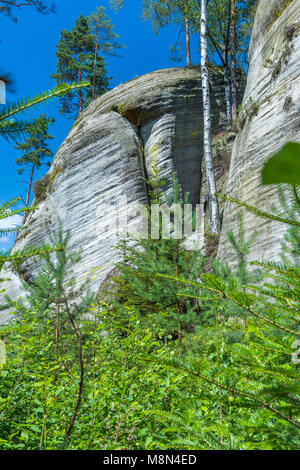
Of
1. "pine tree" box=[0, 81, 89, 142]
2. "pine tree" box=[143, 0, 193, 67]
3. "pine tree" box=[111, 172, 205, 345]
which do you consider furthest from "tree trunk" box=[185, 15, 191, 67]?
"pine tree" box=[0, 81, 89, 142]

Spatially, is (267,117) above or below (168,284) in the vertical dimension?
above

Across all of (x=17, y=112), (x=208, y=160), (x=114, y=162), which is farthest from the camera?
(x=114, y=162)

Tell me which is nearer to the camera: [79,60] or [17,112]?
[17,112]

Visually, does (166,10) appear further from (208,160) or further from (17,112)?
(17,112)

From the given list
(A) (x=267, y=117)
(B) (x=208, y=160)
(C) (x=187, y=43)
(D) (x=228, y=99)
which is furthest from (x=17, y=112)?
(C) (x=187, y=43)

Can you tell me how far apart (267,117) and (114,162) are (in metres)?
5.96

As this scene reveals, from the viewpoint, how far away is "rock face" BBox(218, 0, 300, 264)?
6707 millimetres

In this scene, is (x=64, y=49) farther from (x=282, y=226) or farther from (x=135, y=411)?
(x=135, y=411)

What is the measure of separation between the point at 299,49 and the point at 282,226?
4.05 metres

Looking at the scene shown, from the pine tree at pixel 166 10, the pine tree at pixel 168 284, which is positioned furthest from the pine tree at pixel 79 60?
the pine tree at pixel 168 284

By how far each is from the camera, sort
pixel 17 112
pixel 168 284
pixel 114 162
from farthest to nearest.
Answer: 1. pixel 114 162
2. pixel 168 284
3. pixel 17 112

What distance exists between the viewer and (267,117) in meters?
7.60

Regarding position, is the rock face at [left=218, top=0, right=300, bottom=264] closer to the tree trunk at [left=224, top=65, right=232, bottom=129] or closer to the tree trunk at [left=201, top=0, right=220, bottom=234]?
the tree trunk at [left=201, top=0, right=220, bottom=234]

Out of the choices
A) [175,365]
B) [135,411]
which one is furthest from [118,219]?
[175,365]
